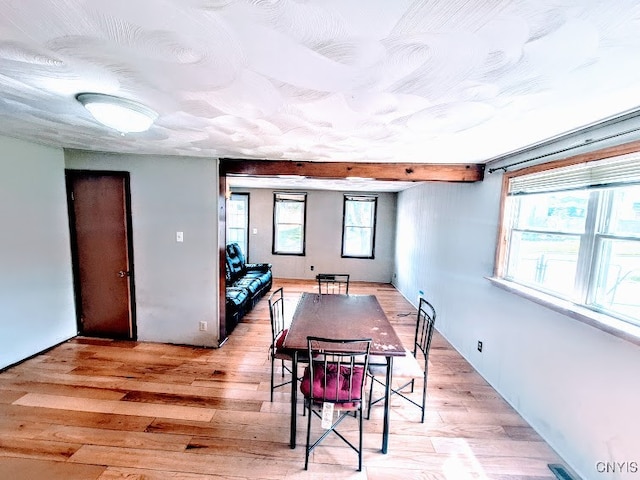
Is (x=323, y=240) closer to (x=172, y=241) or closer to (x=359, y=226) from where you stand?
(x=359, y=226)

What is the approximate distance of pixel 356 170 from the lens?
3.22 meters

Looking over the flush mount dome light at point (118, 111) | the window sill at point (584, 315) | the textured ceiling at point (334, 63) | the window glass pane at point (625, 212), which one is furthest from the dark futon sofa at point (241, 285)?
the window glass pane at point (625, 212)

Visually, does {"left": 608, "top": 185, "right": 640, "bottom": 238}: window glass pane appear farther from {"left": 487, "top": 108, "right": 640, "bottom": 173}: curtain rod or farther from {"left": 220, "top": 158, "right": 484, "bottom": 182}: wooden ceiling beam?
{"left": 220, "top": 158, "right": 484, "bottom": 182}: wooden ceiling beam

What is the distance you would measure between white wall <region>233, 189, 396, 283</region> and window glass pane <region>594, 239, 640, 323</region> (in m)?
5.05

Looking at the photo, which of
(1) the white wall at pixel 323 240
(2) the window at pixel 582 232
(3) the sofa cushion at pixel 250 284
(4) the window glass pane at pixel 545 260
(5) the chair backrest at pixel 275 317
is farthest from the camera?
(1) the white wall at pixel 323 240

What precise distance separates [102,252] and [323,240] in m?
4.41

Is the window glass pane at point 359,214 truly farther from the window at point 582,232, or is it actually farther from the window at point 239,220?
the window at point 582,232

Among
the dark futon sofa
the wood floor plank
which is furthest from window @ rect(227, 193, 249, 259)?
the wood floor plank

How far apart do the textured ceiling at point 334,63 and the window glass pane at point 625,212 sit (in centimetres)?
48

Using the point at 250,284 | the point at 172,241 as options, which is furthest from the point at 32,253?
the point at 250,284

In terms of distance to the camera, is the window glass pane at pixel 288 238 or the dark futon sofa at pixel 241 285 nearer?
the dark futon sofa at pixel 241 285

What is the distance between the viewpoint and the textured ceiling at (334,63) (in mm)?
881

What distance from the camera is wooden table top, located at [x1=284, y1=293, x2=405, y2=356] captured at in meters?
1.93

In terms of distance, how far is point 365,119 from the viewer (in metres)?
1.79
